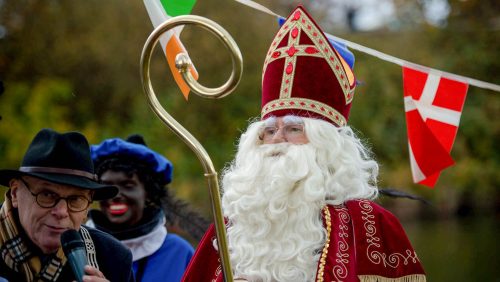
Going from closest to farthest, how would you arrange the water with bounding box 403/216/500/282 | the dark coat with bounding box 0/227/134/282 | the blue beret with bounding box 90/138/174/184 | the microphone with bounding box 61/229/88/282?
the microphone with bounding box 61/229/88/282 → the dark coat with bounding box 0/227/134/282 → the blue beret with bounding box 90/138/174/184 → the water with bounding box 403/216/500/282

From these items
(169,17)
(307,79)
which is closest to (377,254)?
(307,79)

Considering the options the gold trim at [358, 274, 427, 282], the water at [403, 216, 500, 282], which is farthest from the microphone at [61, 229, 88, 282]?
the water at [403, 216, 500, 282]

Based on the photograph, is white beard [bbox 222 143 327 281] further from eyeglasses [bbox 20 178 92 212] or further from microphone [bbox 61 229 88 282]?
microphone [bbox 61 229 88 282]

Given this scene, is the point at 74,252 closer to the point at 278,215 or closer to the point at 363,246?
the point at 278,215

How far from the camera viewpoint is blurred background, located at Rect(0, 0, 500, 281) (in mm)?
11977

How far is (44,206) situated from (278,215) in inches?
41.8

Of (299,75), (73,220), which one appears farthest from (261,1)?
(73,220)

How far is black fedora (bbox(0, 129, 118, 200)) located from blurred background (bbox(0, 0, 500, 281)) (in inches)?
326

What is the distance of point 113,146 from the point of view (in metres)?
5.28

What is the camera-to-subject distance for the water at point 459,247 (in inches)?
445

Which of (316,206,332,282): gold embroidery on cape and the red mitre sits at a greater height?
the red mitre

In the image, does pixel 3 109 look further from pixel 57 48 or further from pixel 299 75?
pixel 299 75

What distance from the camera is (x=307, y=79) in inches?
158

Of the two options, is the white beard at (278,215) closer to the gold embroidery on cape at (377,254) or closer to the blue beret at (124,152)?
the gold embroidery on cape at (377,254)
